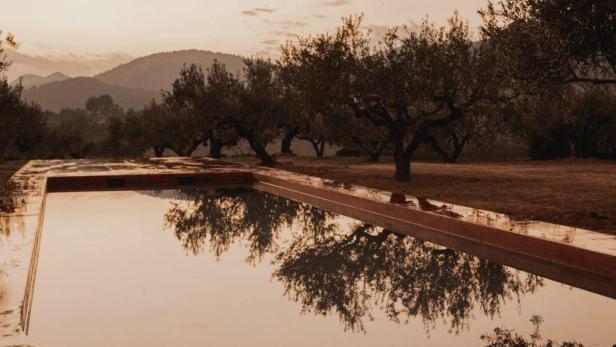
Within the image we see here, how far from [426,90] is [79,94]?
14983cm

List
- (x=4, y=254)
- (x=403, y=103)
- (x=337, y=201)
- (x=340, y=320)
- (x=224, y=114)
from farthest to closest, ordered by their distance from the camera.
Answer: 1. (x=224, y=114)
2. (x=403, y=103)
3. (x=337, y=201)
4. (x=4, y=254)
5. (x=340, y=320)

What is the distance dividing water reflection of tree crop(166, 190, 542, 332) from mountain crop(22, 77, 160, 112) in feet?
454

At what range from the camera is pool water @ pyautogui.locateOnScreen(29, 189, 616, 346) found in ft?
21.2

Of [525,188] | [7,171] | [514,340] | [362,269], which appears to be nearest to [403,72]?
[525,188]

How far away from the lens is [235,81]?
94.3 ft

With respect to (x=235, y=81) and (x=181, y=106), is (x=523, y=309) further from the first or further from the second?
(x=181, y=106)

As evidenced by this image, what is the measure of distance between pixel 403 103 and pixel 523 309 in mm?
11896

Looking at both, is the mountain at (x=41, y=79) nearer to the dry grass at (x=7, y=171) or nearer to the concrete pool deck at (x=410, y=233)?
the dry grass at (x=7, y=171)

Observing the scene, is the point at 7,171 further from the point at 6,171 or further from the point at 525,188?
the point at 525,188

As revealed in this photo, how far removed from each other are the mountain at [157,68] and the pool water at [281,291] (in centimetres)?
16619

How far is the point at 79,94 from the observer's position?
156 meters

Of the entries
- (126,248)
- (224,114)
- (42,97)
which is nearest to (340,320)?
(126,248)

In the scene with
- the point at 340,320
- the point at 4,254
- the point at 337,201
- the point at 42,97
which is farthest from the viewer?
the point at 42,97

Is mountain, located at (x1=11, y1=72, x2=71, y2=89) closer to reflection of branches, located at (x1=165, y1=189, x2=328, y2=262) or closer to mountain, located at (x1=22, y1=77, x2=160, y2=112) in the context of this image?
mountain, located at (x1=22, y1=77, x2=160, y2=112)
